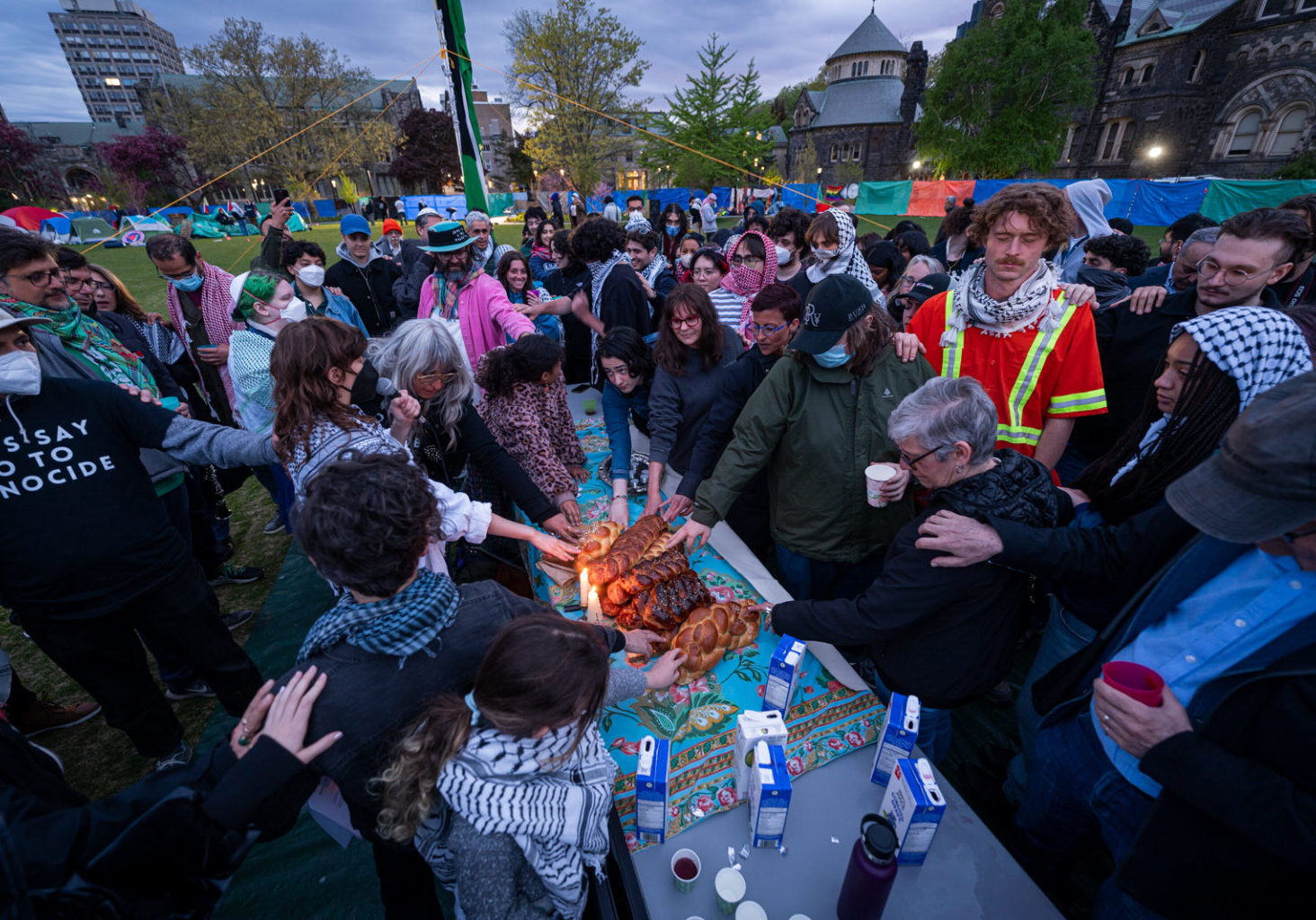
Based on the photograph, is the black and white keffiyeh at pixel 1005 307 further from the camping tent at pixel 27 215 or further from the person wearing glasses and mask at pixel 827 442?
the camping tent at pixel 27 215

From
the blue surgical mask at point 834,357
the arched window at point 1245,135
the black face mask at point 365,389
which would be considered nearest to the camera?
the black face mask at point 365,389

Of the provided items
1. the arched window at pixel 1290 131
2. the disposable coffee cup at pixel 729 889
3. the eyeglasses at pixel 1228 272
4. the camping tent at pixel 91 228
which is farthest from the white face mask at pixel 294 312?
the camping tent at pixel 91 228

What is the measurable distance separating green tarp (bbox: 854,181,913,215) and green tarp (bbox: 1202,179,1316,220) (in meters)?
12.3

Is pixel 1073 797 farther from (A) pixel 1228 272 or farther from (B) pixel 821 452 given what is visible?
→ (A) pixel 1228 272

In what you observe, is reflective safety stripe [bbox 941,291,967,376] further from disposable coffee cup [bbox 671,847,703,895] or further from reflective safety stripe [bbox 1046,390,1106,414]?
disposable coffee cup [bbox 671,847,703,895]

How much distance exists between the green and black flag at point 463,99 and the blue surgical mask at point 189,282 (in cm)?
284

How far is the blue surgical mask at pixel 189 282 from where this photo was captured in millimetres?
4395

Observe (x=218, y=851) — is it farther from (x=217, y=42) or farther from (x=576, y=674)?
(x=217, y=42)

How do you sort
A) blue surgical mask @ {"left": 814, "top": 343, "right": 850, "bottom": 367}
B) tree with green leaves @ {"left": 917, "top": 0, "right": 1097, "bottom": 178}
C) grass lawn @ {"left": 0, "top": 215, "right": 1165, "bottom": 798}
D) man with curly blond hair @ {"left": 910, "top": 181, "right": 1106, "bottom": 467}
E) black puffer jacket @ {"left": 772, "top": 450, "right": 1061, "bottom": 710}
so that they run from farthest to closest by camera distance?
tree with green leaves @ {"left": 917, "top": 0, "right": 1097, "bottom": 178} < grass lawn @ {"left": 0, "top": 215, "right": 1165, "bottom": 798} < man with curly blond hair @ {"left": 910, "top": 181, "right": 1106, "bottom": 467} < blue surgical mask @ {"left": 814, "top": 343, "right": 850, "bottom": 367} < black puffer jacket @ {"left": 772, "top": 450, "right": 1061, "bottom": 710}

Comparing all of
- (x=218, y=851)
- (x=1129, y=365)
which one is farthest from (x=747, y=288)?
(x=218, y=851)

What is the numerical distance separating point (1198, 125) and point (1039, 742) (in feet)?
138

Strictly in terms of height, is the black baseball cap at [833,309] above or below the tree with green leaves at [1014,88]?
below

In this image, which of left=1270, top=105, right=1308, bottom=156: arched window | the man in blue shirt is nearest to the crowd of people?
the man in blue shirt

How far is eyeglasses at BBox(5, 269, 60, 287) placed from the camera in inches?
108
